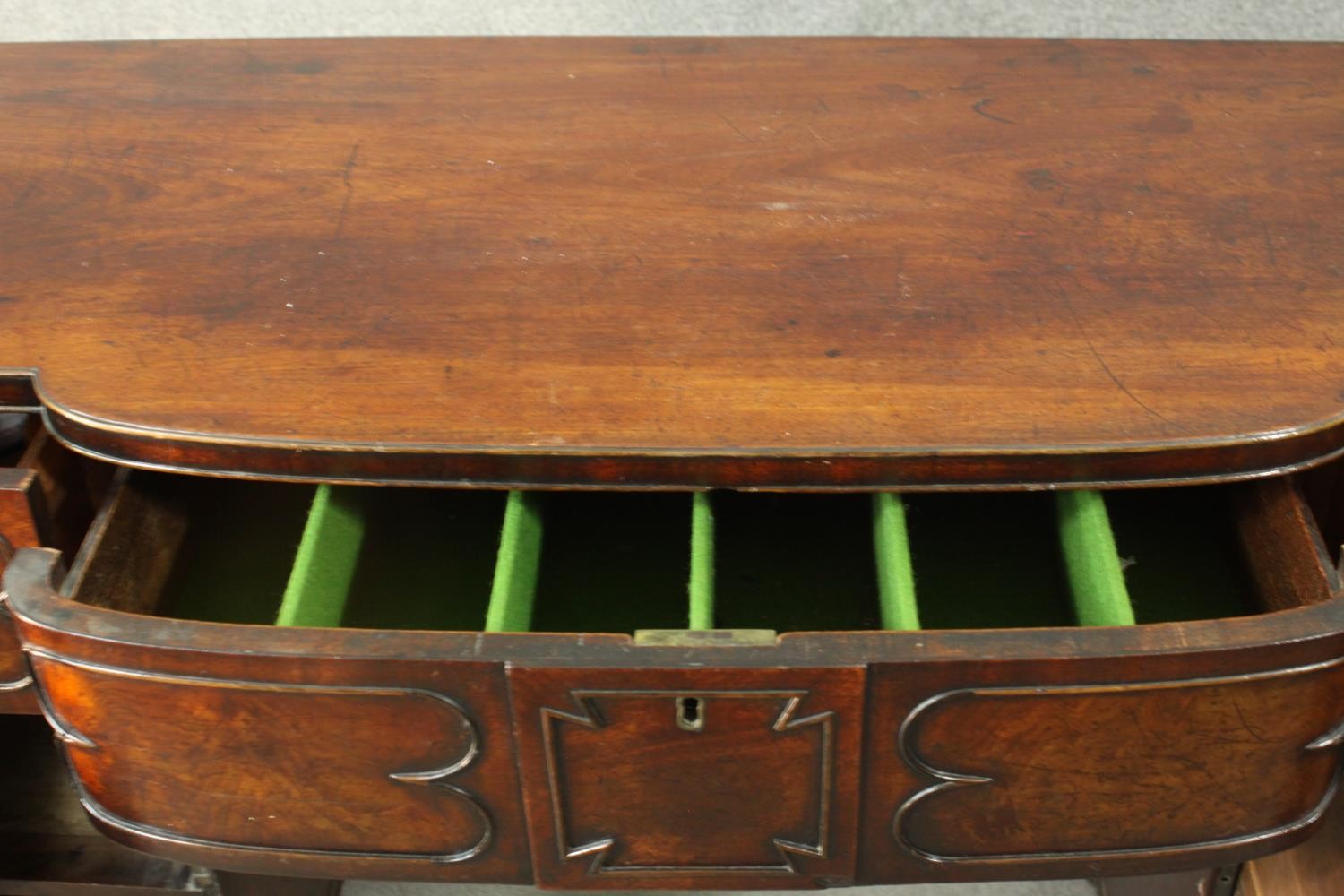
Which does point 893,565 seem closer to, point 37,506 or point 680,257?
point 680,257

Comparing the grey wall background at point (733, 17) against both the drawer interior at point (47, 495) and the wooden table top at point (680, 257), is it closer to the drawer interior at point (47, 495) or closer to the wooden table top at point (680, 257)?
the wooden table top at point (680, 257)

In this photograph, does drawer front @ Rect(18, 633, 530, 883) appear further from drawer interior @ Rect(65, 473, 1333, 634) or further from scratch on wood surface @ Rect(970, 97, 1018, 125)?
scratch on wood surface @ Rect(970, 97, 1018, 125)

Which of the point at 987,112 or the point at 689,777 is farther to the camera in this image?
the point at 987,112

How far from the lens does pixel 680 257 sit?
95 centimetres

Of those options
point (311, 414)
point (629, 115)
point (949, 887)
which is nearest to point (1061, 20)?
point (629, 115)

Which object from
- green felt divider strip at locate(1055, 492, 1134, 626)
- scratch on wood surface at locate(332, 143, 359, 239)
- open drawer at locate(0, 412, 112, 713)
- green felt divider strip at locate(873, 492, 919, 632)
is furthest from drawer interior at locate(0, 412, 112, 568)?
green felt divider strip at locate(1055, 492, 1134, 626)

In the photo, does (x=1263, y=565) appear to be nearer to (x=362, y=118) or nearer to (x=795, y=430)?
(x=795, y=430)

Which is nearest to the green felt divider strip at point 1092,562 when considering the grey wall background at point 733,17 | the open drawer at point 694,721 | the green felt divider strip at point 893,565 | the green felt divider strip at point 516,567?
the open drawer at point 694,721

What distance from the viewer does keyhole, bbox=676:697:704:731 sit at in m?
0.77

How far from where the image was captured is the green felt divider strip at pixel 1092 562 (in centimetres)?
83

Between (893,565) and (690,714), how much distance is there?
0.49ft

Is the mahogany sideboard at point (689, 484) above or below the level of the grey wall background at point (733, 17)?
below

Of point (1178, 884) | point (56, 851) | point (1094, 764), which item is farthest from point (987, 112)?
point (56, 851)

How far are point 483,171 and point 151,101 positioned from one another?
0.98 feet
